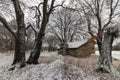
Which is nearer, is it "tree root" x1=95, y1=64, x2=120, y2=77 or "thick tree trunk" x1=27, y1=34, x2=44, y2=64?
"tree root" x1=95, y1=64, x2=120, y2=77

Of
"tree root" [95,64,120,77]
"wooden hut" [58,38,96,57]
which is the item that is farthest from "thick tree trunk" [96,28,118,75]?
"wooden hut" [58,38,96,57]

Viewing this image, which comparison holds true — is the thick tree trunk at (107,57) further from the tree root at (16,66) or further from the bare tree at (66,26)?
the bare tree at (66,26)

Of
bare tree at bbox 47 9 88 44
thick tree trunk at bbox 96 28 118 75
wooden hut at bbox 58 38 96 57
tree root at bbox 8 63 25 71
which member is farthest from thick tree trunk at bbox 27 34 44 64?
bare tree at bbox 47 9 88 44

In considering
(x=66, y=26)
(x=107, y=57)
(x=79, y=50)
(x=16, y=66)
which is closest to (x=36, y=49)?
(x=16, y=66)

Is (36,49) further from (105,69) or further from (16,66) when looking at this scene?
(105,69)

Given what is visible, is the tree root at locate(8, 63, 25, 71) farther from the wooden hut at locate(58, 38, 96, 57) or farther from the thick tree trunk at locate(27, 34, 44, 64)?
the wooden hut at locate(58, 38, 96, 57)

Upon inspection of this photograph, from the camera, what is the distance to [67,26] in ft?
106

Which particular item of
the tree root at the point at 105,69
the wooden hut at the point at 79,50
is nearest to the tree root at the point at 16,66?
the tree root at the point at 105,69

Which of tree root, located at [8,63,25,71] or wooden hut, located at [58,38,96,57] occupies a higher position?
tree root, located at [8,63,25,71]

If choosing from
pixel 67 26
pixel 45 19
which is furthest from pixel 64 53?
pixel 45 19

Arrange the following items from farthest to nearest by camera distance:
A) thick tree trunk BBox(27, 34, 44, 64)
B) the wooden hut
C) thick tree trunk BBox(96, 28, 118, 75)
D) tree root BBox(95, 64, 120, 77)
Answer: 1. the wooden hut
2. thick tree trunk BBox(27, 34, 44, 64)
3. thick tree trunk BBox(96, 28, 118, 75)
4. tree root BBox(95, 64, 120, 77)

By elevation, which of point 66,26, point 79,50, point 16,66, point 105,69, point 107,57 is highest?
point 107,57

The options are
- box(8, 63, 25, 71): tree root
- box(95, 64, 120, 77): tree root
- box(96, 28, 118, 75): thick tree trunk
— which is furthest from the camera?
box(8, 63, 25, 71): tree root

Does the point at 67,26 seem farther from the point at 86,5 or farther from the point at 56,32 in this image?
the point at 86,5
